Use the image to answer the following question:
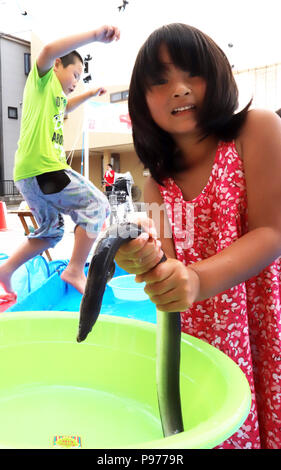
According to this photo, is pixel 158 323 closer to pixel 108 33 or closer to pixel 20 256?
pixel 108 33

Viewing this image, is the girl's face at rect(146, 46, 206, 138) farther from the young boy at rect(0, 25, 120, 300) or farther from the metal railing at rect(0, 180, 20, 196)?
the metal railing at rect(0, 180, 20, 196)

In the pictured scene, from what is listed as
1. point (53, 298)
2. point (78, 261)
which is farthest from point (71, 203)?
point (53, 298)

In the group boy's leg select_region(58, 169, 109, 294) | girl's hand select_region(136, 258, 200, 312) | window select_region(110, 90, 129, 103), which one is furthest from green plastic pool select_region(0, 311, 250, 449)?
window select_region(110, 90, 129, 103)

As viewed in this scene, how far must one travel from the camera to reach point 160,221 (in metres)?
0.79

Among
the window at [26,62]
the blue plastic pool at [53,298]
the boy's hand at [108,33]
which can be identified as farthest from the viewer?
the window at [26,62]

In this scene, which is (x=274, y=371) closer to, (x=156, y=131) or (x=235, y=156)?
(x=235, y=156)

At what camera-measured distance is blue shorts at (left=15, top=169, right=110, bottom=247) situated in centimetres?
141

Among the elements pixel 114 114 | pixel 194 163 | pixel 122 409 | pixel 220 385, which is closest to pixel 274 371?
pixel 220 385

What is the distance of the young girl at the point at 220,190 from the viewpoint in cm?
58

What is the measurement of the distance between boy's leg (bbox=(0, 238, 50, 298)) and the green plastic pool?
683mm

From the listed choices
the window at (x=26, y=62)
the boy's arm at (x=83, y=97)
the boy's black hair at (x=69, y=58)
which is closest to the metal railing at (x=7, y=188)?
the window at (x=26, y=62)

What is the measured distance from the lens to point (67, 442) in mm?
640

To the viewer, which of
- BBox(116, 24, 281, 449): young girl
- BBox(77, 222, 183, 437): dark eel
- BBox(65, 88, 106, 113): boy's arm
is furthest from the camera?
BBox(65, 88, 106, 113): boy's arm

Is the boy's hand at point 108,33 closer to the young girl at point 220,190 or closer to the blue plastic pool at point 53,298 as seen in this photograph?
the young girl at point 220,190
